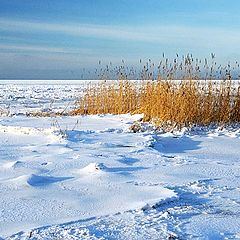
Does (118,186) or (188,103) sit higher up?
(188,103)

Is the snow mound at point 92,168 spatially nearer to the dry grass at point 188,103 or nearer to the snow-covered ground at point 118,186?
the snow-covered ground at point 118,186

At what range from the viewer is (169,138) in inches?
258

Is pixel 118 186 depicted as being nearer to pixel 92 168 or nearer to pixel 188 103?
pixel 92 168

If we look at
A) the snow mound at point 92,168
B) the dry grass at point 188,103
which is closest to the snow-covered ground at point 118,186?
the snow mound at point 92,168

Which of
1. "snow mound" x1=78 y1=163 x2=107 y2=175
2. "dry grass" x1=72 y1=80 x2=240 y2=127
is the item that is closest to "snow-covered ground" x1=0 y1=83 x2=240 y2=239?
"snow mound" x1=78 y1=163 x2=107 y2=175

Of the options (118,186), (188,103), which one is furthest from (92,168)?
(188,103)

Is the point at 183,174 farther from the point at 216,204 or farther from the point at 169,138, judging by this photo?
the point at 169,138

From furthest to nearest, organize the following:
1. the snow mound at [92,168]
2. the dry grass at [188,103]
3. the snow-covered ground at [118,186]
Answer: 1. the dry grass at [188,103]
2. the snow mound at [92,168]
3. the snow-covered ground at [118,186]

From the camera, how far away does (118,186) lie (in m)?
3.95

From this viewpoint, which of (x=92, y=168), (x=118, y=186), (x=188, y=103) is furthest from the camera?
(x=188, y=103)

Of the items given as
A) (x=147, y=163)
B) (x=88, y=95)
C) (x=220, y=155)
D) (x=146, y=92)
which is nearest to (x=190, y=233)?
(x=147, y=163)

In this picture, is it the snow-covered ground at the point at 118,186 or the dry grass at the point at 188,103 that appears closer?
the snow-covered ground at the point at 118,186

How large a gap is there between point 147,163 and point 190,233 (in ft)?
6.87

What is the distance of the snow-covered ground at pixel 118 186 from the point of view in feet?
9.79
